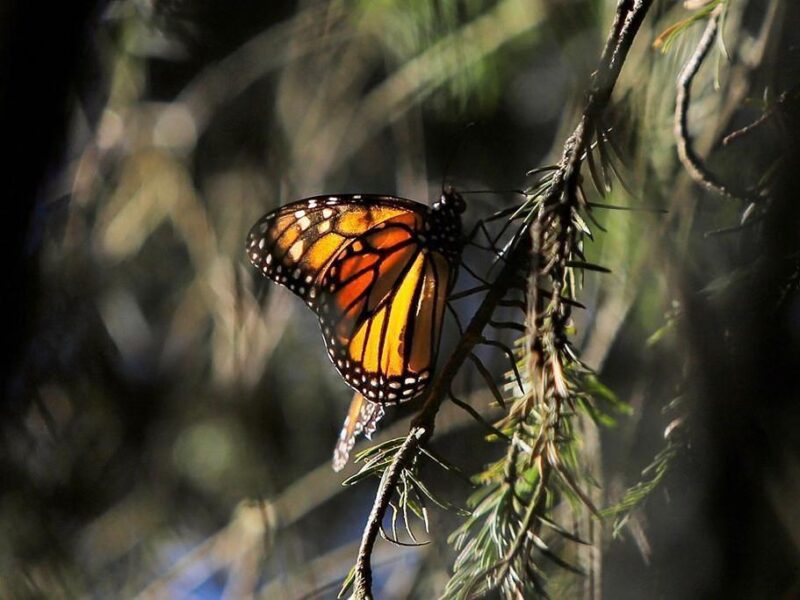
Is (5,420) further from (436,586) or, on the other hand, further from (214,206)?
(436,586)

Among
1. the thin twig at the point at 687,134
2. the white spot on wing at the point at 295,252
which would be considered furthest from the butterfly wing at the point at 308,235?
the thin twig at the point at 687,134

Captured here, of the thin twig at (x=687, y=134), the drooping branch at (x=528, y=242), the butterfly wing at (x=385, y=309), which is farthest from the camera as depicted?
the butterfly wing at (x=385, y=309)

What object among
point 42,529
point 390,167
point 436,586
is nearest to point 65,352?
point 42,529

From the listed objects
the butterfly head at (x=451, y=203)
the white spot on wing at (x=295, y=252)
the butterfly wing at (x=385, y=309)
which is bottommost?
the butterfly wing at (x=385, y=309)

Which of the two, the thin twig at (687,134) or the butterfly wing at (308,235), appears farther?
the butterfly wing at (308,235)

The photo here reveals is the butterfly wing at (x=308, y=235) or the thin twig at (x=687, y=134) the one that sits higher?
the butterfly wing at (x=308, y=235)

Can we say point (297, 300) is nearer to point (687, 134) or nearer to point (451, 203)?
point (451, 203)

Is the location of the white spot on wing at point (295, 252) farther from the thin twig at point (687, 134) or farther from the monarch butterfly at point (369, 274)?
the thin twig at point (687, 134)

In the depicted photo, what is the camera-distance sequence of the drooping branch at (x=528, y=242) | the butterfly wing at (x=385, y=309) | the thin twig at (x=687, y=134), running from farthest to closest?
1. the butterfly wing at (x=385, y=309)
2. the thin twig at (x=687, y=134)
3. the drooping branch at (x=528, y=242)

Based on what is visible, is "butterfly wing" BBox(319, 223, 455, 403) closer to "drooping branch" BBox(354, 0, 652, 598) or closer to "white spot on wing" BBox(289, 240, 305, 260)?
"white spot on wing" BBox(289, 240, 305, 260)
